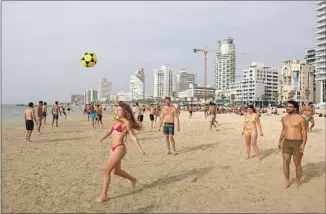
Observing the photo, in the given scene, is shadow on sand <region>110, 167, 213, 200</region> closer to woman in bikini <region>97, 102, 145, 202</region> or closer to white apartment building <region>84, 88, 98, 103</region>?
woman in bikini <region>97, 102, 145, 202</region>

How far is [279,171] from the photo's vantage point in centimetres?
673

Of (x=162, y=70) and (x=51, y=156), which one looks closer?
(x=51, y=156)

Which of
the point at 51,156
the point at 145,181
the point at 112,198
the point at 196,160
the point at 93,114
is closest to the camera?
the point at 112,198

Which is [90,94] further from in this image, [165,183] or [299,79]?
[165,183]

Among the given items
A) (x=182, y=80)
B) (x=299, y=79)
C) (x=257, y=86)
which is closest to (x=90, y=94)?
(x=182, y=80)

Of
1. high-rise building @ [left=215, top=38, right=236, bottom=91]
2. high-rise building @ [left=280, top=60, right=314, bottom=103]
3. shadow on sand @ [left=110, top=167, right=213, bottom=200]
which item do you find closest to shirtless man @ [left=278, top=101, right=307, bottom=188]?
shadow on sand @ [left=110, top=167, right=213, bottom=200]

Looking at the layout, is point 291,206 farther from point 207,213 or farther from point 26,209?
point 26,209

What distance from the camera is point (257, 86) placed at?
131 m

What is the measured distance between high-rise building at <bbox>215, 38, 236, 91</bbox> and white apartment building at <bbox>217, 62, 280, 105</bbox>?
876 inches

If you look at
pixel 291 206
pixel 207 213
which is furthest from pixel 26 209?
pixel 291 206

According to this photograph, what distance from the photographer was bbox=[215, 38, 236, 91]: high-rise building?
17062 cm

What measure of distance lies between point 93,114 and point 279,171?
48.1ft

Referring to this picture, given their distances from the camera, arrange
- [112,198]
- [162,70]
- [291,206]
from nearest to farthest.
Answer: [291,206] < [112,198] < [162,70]

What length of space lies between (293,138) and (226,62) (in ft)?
558
